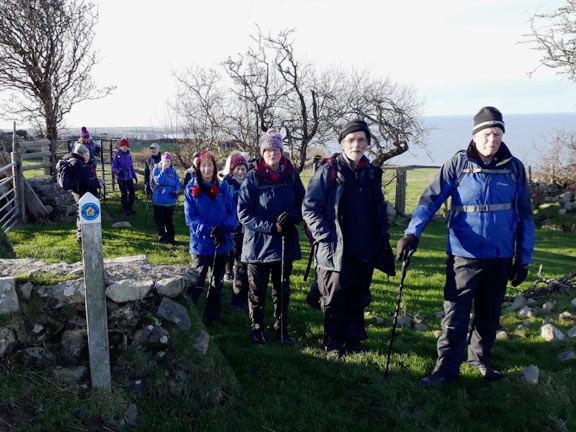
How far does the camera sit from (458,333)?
411 centimetres

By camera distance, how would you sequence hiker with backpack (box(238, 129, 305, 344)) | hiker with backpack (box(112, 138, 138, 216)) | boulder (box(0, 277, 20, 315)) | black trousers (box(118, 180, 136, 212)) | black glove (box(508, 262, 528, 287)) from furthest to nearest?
black trousers (box(118, 180, 136, 212)), hiker with backpack (box(112, 138, 138, 216)), hiker with backpack (box(238, 129, 305, 344)), black glove (box(508, 262, 528, 287)), boulder (box(0, 277, 20, 315))

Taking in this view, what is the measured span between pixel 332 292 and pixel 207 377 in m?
1.46

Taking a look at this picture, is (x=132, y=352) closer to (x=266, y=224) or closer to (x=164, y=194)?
(x=266, y=224)

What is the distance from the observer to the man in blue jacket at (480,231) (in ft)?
12.7

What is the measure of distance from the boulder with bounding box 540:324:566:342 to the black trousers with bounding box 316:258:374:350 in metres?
2.08

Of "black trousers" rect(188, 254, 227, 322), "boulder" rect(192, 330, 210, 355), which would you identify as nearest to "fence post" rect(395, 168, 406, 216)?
"black trousers" rect(188, 254, 227, 322)

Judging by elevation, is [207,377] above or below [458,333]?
below

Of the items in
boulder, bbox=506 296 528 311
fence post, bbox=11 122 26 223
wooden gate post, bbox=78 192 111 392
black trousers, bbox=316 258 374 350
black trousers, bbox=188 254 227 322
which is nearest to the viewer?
wooden gate post, bbox=78 192 111 392

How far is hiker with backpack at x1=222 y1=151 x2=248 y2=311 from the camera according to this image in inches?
240

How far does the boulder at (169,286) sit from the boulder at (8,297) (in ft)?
3.47

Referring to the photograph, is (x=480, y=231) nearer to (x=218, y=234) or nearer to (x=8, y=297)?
(x=218, y=234)

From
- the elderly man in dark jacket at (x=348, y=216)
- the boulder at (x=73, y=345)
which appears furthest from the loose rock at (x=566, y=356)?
the boulder at (x=73, y=345)

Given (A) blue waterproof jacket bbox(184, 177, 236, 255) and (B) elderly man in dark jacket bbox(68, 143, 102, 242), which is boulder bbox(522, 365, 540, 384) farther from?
(B) elderly man in dark jacket bbox(68, 143, 102, 242)

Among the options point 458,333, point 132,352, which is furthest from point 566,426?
point 132,352
